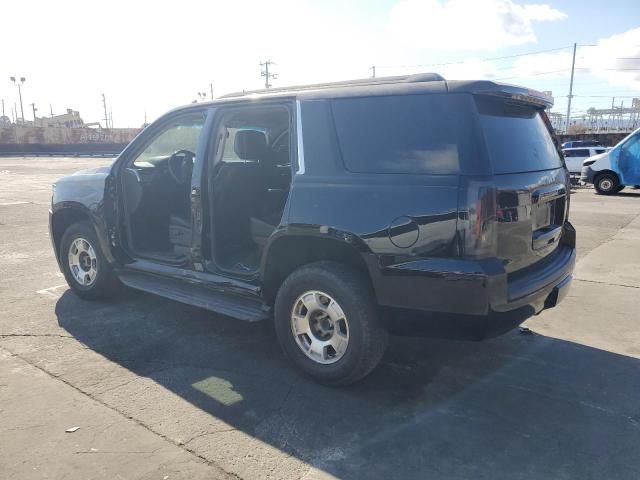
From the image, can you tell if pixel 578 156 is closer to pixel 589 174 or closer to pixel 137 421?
pixel 589 174

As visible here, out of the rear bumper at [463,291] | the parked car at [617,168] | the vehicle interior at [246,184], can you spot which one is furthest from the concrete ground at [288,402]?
the parked car at [617,168]

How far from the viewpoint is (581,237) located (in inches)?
352

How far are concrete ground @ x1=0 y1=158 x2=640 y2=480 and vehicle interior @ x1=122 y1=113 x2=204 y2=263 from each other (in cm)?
65

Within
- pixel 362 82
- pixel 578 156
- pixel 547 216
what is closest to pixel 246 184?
pixel 362 82

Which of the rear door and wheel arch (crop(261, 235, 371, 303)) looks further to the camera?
wheel arch (crop(261, 235, 371, 303))

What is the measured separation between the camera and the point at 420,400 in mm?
3344

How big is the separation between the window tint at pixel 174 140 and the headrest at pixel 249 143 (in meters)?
0.38

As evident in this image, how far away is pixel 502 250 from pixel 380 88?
125 cm

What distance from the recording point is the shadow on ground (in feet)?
8.96

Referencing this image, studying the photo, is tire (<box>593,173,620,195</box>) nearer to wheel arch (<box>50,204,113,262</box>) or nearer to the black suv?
the black suv

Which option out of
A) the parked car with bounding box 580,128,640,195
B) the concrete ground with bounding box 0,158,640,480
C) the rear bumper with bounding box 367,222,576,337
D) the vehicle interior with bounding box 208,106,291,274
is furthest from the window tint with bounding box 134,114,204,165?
the parked car with bounding box 580,128,640,195

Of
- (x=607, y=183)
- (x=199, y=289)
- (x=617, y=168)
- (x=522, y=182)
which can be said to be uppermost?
(x=522, y=182)

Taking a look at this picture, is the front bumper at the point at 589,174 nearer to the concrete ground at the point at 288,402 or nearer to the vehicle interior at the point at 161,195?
the concrete ground at the point at 288,402

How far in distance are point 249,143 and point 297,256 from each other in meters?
1.09
